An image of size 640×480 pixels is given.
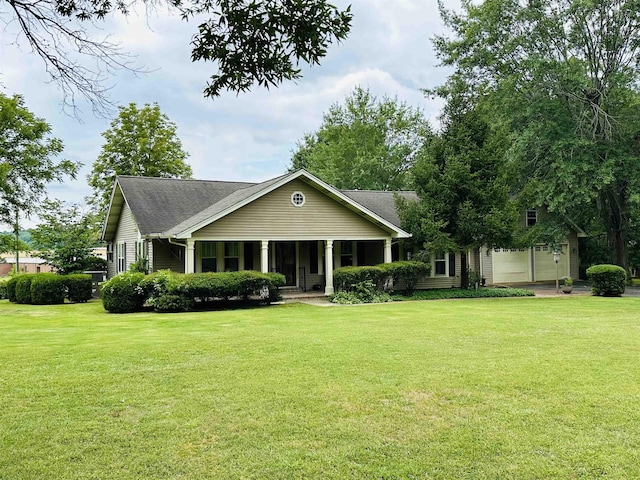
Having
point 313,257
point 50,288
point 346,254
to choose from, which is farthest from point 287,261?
point 50,288

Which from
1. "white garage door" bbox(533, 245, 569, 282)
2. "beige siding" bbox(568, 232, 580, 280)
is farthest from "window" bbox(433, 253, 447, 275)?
"beige siding" bbox(568, 232, 580, 280)

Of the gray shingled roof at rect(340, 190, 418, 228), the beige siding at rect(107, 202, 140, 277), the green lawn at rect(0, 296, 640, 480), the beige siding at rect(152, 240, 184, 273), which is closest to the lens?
the green lawn at rect(0, 296, 640, 480)

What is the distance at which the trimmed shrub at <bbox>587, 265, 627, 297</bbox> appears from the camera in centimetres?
1864

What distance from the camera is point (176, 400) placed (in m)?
5.02

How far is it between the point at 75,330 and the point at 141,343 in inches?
112

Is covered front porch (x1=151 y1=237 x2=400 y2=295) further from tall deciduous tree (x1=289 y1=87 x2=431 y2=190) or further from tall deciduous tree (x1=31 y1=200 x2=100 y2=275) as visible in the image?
→ tall deciduous tree (x1=289 y1=87 x2=431 y2=190)

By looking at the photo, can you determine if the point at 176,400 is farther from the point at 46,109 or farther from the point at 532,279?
the point at 532,279

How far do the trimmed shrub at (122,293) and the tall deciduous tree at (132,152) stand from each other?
792 inches

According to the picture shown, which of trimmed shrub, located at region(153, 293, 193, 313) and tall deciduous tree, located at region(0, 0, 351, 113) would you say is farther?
trimmed shrub, located at region(153, 293, 193, 313)

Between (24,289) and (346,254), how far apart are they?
40.7 ft

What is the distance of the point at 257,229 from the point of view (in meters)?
17.4

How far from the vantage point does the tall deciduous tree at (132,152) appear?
33.3 meters

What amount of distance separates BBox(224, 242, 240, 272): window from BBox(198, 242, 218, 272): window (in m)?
0.41

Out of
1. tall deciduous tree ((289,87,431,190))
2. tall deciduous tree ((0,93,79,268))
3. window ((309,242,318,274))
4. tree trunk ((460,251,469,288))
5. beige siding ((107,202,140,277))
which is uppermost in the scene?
tall deciduous tree ((289,87,431,190))
